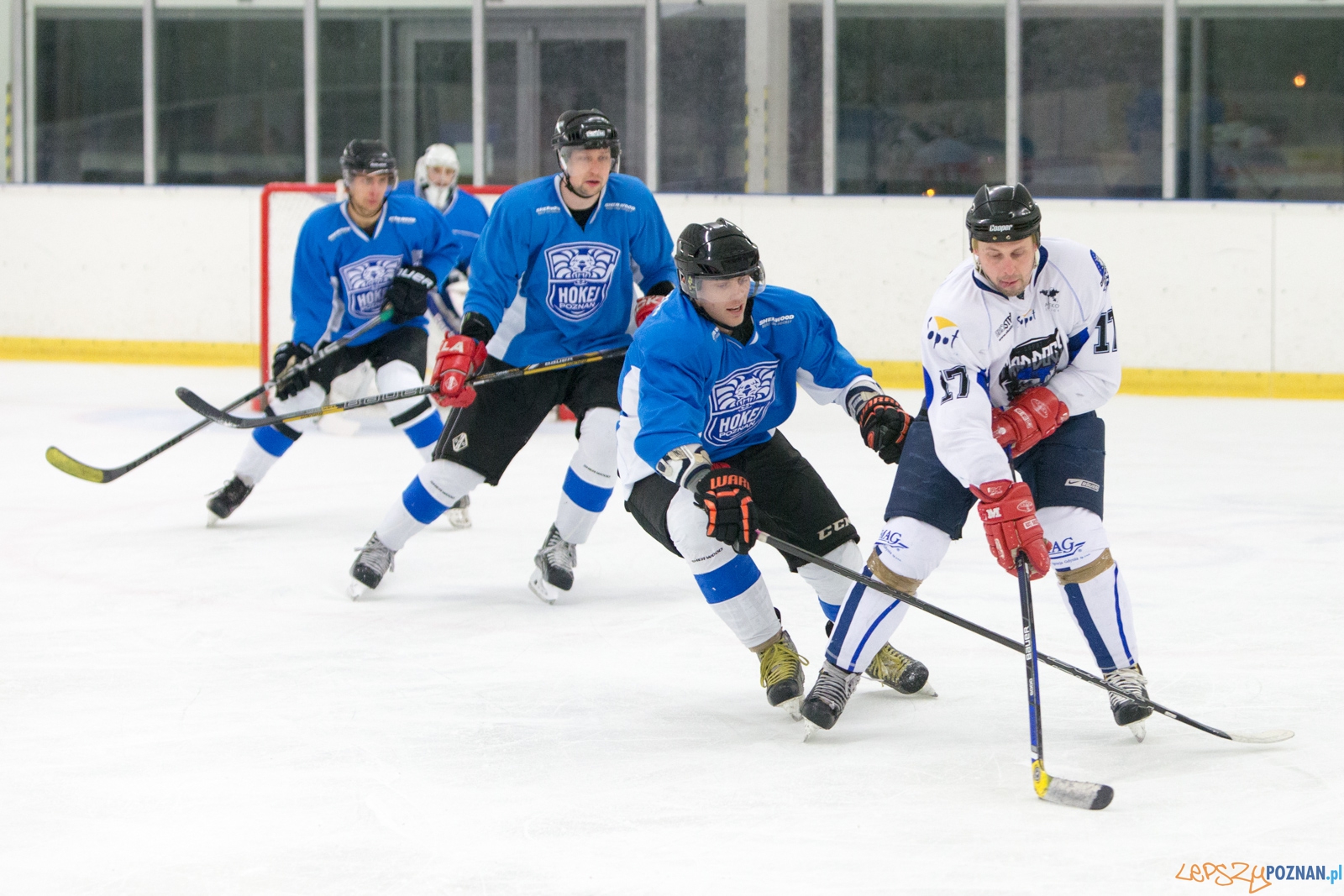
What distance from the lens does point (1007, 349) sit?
2375 millimetres

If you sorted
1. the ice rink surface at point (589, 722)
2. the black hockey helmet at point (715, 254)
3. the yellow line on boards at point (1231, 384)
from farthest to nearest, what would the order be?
the yellow line on boards at point (1231, 384)
the black hockey helmet at point (715, 254)
the ice rink surface at point (589, 722)

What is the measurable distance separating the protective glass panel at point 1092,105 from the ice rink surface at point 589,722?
3017 mm

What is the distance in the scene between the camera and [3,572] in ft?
12.3

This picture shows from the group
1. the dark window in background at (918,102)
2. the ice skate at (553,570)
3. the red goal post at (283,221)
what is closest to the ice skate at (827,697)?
the ice skate at (553,570)

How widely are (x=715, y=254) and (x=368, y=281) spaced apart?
6.94ft

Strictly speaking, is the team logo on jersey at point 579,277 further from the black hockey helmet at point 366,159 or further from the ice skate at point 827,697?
the ice skate at point 827,697

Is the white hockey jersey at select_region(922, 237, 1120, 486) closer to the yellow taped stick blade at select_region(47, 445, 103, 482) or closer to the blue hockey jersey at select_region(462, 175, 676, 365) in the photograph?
the blue hockey jersey at select_region(462, 175, 676, 365)

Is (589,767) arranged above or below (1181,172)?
below

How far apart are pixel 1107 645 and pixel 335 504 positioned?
9.10ft

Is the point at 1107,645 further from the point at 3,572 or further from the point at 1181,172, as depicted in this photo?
the point at 1181,172

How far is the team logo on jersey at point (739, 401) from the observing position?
8.59 ft

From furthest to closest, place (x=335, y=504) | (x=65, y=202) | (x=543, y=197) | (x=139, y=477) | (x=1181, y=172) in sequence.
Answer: (x=65, y=202)
(x=1181, y=172)
(x=139, y=477)
(x=335, y=504)
(x=543, y=197)

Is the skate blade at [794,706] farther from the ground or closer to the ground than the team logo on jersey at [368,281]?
closer to the ground

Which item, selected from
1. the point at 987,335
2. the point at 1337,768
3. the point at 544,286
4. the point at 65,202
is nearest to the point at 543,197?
the point at 544,286
